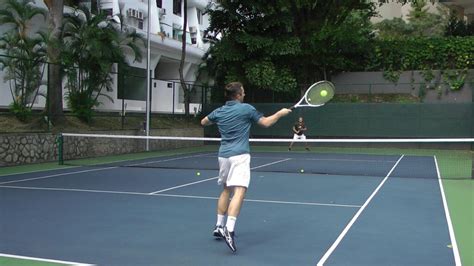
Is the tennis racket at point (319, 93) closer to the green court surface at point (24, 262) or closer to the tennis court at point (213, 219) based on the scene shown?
the tennis court at point (213, 219)

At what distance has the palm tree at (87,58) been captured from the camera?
18984 mm

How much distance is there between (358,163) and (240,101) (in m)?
11.7

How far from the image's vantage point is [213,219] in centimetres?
738

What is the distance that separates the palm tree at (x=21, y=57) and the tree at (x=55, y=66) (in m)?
0.35

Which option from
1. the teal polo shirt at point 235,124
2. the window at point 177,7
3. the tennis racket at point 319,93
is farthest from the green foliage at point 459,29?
the teal polo shirt at point 235,124

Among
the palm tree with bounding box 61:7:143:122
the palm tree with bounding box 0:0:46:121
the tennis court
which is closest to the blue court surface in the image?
the tennis court

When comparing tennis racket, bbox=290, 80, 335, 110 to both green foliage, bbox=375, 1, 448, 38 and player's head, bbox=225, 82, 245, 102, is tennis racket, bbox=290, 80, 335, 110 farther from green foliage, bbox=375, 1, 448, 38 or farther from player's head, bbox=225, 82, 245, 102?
green foliage, bbox=375, 1, 448, 38

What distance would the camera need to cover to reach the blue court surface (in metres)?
5.48

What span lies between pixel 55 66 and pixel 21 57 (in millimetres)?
1125

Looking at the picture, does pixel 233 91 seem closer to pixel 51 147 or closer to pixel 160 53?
pixel 51 147

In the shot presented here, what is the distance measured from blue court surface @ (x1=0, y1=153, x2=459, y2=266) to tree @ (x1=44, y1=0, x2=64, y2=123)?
503cm

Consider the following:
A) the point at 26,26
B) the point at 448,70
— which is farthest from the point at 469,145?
the point at 26,26

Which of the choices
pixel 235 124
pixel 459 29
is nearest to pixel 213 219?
pixel 235 124

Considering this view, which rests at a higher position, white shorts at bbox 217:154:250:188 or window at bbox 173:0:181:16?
window at bbox 173:0:181:16
